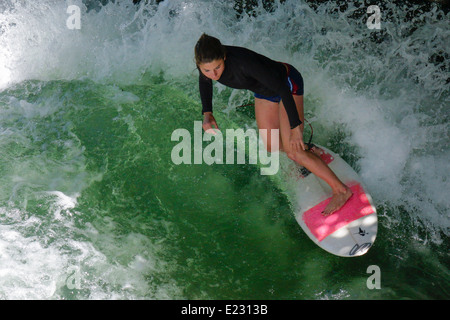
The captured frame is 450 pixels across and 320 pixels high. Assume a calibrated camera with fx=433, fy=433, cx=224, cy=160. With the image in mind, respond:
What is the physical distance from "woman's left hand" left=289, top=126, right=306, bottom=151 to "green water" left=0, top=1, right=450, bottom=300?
91 centimetres

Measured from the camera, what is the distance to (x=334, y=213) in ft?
12.3

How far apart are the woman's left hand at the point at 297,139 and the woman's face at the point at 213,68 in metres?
0.72

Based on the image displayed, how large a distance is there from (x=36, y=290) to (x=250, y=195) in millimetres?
2028

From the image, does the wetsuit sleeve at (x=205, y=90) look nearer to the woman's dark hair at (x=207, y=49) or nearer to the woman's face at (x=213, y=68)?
the woman's face at (x=213, y=68)

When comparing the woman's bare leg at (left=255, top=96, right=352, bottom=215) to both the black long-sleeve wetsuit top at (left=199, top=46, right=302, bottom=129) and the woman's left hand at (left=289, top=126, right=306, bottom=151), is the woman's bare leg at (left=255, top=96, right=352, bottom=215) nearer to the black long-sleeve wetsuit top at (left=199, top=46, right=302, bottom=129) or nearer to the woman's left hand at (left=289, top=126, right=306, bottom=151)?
the woman's left hand at (left=289, top=126, right=306, bottom=151)

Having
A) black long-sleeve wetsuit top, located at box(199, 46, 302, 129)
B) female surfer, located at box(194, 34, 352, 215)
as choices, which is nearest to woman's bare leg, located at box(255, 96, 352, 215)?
female surfer, located at box(194, 34, 352, 215)

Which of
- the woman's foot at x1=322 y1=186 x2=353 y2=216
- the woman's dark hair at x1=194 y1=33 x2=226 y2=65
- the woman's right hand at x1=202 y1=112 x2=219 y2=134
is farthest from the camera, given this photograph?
the woman's foot at x1=322 y1=186 x2=353 y2=216

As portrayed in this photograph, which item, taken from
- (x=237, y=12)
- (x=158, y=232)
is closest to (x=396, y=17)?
(x=237, y=12)

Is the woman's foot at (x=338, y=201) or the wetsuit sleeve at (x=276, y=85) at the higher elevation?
the wetsuit sleeve at (x=276, y=85)

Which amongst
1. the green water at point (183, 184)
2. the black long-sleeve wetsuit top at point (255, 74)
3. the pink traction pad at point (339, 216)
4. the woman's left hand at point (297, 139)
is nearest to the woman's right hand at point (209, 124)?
the black long-sleeve wetsuit top at point (255, 74)

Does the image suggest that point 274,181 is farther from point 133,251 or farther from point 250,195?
point 133,251

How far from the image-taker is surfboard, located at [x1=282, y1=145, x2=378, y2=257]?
3605mm

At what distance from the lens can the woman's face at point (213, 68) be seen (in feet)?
9.57

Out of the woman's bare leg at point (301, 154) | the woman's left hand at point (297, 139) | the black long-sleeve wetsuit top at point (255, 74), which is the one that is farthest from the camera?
the woman's bare leg at point (301, 154)
